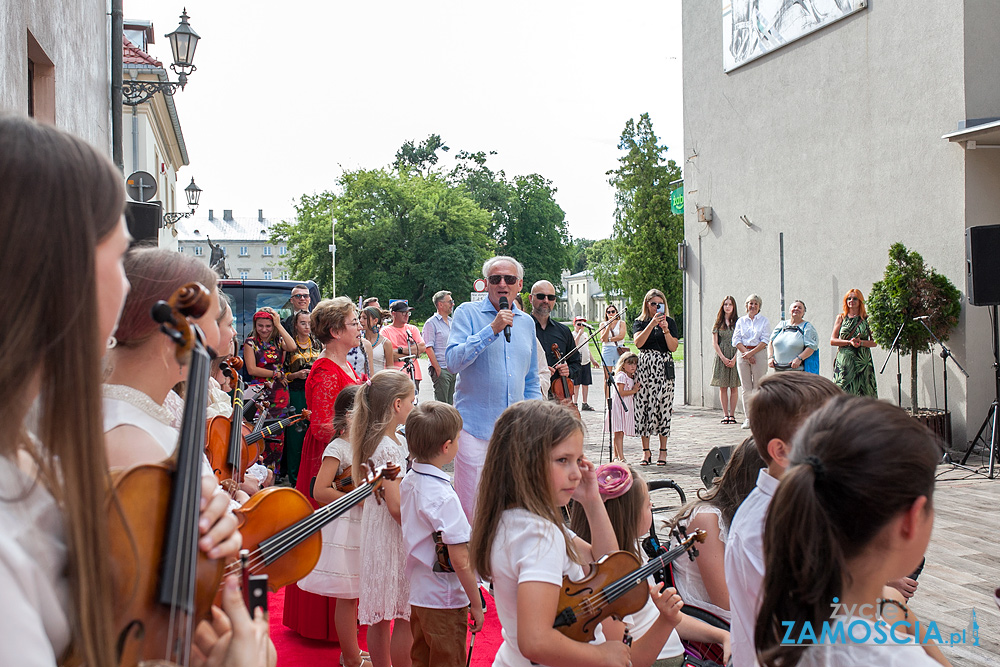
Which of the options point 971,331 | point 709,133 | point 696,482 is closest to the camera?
point 696,482

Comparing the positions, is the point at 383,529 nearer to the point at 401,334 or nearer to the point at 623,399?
the point at 623,399

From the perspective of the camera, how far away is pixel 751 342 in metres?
11.6

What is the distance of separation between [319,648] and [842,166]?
396 inches

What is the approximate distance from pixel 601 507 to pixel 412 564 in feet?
3.38

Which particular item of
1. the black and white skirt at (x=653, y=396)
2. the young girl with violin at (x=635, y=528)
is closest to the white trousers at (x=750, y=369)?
the black and white skirt at (x=653, y=396)

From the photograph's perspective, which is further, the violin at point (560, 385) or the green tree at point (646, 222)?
the green tree at point (646, 222)

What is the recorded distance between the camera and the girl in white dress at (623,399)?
9.02 m

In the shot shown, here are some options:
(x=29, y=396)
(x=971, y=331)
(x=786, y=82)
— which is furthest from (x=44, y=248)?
(x=786, y=82)

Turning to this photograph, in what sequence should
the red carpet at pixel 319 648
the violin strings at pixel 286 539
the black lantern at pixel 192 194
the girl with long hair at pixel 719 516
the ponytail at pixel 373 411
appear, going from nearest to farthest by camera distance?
the violin strings at pixel 286 539 < the girl with long hair at pixel 719 516 < the ponytail at pixel 373 411 < the red carpet at pixel 319 648 < the black lantern at pixel 192 194

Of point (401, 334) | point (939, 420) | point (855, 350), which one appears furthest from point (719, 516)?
point (401, 334)

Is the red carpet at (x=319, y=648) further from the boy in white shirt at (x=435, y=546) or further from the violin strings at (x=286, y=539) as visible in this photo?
the violin strings at (x=286, y=539)

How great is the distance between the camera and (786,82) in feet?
40.3

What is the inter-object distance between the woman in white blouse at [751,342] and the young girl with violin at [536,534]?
9.53 meters

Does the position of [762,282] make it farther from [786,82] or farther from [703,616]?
[703,616]
